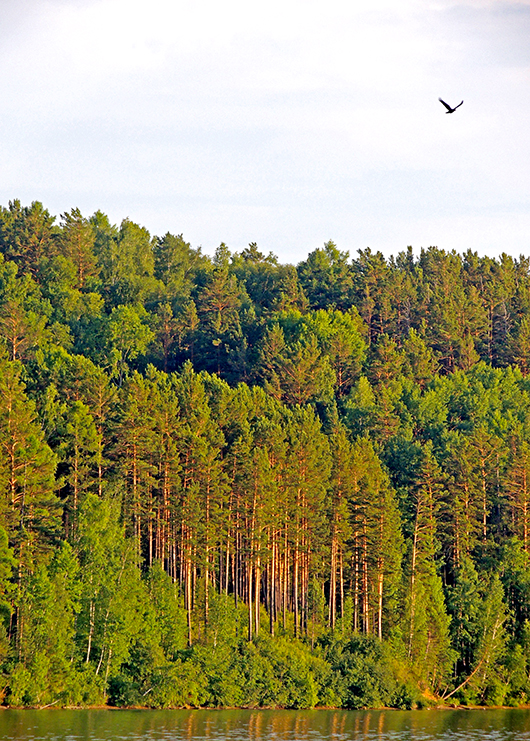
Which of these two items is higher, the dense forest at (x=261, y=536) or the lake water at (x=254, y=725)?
the dense forest at (x=261, y=536)

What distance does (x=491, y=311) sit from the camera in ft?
522

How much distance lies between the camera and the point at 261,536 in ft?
267

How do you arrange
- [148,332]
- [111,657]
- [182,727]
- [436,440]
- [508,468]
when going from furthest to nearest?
[148,332] → [436,440] → [508,468] → [111,657] → [182,727]

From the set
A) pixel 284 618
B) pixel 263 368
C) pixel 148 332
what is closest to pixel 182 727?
pixel 284 618

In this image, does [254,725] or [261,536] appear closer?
[254,725]

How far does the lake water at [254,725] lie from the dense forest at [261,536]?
9.03 feet

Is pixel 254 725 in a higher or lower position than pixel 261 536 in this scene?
lower

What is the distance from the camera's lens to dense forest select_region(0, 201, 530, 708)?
71.4 m

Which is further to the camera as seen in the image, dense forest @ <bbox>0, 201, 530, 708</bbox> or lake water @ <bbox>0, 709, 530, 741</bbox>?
dense forest @ <bbox>0, 201, 530, 708</bbox>

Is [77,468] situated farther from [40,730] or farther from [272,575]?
[40,730]

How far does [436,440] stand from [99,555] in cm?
4990

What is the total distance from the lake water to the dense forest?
2753 millimetres

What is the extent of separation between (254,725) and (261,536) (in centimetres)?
1862

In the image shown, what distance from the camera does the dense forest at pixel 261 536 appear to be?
7138 cm
